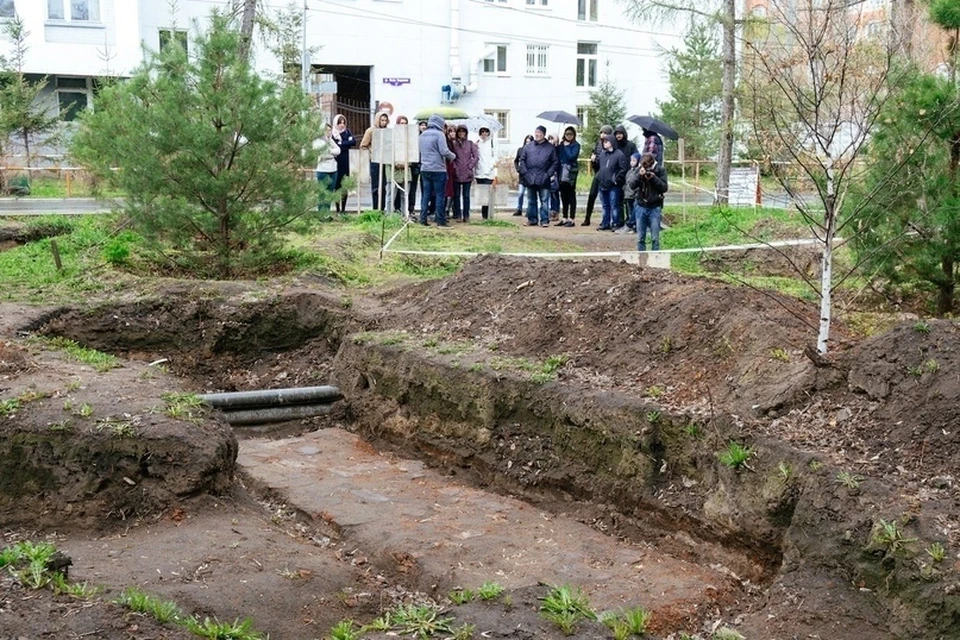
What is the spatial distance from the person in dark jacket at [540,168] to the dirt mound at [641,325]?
810cm

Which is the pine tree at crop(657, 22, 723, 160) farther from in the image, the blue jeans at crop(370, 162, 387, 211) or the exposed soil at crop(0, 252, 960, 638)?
the exposed soil at crop(0, 252, 960, 638)

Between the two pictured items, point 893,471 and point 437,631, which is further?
point 893,471

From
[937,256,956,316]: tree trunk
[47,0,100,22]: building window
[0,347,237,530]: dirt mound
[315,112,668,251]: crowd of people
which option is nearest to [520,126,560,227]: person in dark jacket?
[315,112,668,251]: crowd of people

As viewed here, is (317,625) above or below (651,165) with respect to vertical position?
below

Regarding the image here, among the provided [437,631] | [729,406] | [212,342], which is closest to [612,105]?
[212,342]

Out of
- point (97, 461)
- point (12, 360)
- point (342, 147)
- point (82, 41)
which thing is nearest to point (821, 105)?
point (97, 461)

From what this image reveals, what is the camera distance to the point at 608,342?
8.84 metres

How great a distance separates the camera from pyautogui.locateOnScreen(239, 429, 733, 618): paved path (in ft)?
21.0

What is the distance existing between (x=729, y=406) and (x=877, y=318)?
2.98 metres

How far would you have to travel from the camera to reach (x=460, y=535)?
7293 mm

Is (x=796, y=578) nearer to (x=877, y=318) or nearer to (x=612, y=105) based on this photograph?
(x=877, y=318)

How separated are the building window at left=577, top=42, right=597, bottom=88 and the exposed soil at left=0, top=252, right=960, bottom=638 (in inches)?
1401

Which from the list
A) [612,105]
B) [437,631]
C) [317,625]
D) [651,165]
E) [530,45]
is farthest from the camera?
[530,45]

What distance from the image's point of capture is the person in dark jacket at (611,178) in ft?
59.7
